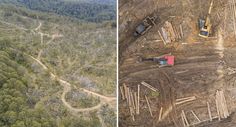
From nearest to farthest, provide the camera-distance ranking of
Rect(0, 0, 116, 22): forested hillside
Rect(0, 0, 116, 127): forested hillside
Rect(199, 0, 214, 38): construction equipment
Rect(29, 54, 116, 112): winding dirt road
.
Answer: Rect(199, 0, 214, 38): construction equipment
Rect(0, 0, 116, 127): forested hillside
Rect(29, 54, 116, 112): winding dirt road
Rect(0, 0, 116, 22): forested hillside

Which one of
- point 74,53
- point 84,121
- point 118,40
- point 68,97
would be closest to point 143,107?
point 118,40

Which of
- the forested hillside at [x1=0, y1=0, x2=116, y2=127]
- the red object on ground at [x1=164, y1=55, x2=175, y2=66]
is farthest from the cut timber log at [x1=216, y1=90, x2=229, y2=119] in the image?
the forested hillside at [x1=0, y1=0, x2=116, y2=127]

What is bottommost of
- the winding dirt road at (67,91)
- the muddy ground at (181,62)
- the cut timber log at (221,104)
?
the winding dirt road at (67,91)

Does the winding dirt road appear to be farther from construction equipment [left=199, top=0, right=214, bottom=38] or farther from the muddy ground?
construction equipment [left=199, top=0, right=214, bottom=38]

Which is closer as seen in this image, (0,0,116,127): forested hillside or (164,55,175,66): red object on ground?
(164,55,175,66): red object on ground

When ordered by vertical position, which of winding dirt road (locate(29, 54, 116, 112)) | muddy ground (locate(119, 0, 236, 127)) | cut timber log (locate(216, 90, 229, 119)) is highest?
muddy ground (locate(119, 0, 236, 127))

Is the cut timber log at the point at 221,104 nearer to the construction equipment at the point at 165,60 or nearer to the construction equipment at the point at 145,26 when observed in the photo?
the construction equipment at the point at 165,60

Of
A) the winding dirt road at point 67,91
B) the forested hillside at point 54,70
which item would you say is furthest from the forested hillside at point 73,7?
the winding dirt road at point 67,91

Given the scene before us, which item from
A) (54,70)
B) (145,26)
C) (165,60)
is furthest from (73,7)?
(165,60)
